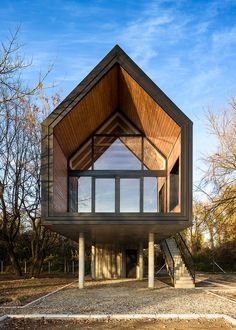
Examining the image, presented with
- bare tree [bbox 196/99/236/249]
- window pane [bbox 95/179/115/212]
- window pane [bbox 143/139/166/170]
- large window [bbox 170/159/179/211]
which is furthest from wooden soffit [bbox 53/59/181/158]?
bare tree [bbox 196/99/236/249]

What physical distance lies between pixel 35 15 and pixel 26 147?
13.0 m

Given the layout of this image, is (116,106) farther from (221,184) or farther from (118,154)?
(221,184)

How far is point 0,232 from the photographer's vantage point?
25531 mm

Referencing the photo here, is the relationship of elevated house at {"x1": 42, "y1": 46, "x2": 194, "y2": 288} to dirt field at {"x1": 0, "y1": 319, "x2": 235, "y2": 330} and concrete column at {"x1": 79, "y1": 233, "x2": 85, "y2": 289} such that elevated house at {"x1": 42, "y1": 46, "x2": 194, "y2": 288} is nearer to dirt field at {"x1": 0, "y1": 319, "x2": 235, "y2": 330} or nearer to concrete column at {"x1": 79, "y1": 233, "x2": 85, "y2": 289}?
concrete column at {"x1": 79, "y1": 233, "x2": 85, "y2": 289}

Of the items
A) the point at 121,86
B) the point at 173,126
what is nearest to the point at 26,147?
the point at 121,86

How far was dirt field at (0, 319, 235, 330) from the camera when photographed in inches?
315

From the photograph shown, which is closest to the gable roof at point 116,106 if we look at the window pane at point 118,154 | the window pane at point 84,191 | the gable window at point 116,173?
the gable window at point 116,173

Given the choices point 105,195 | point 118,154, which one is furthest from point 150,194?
point 118,154

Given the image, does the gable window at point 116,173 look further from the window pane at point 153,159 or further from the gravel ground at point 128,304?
the gravel ground at point 128,304

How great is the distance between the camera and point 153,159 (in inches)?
686

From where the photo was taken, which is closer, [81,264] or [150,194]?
[81,264]

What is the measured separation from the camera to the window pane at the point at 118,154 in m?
17.1

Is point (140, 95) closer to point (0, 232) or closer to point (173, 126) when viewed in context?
point (173, 126)

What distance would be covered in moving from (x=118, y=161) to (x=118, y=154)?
0.28 meters
